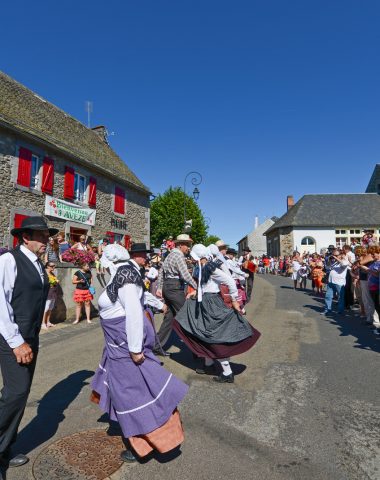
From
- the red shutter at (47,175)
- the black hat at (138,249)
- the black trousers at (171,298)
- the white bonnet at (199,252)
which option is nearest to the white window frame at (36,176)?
the red shutter at (47,175)

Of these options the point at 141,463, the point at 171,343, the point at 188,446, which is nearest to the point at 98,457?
the point at 141,463

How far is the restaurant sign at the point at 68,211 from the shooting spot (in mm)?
14938

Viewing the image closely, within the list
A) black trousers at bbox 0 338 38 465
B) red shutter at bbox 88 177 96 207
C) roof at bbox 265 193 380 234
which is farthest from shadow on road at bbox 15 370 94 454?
roof at bbox 265 193 380 234

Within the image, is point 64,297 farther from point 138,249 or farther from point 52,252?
point 138,249

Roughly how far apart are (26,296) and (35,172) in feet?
Answer: 45.1

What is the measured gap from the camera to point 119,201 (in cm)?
2022

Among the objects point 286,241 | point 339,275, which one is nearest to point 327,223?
point 286,241

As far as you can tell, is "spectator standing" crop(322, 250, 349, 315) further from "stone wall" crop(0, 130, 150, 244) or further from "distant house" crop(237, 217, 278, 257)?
"distant house" crop(237, 217, 278, 257)

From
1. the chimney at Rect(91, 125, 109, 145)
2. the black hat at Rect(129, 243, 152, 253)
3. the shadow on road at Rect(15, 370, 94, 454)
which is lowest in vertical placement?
the shadow on road at Rect(15, 370, 94, 454)

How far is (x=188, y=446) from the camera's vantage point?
113 inches

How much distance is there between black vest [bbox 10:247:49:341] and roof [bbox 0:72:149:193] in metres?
12.2

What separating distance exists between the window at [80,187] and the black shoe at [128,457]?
50.8 feet

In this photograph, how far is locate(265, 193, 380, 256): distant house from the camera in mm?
39219

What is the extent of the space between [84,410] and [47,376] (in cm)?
135
